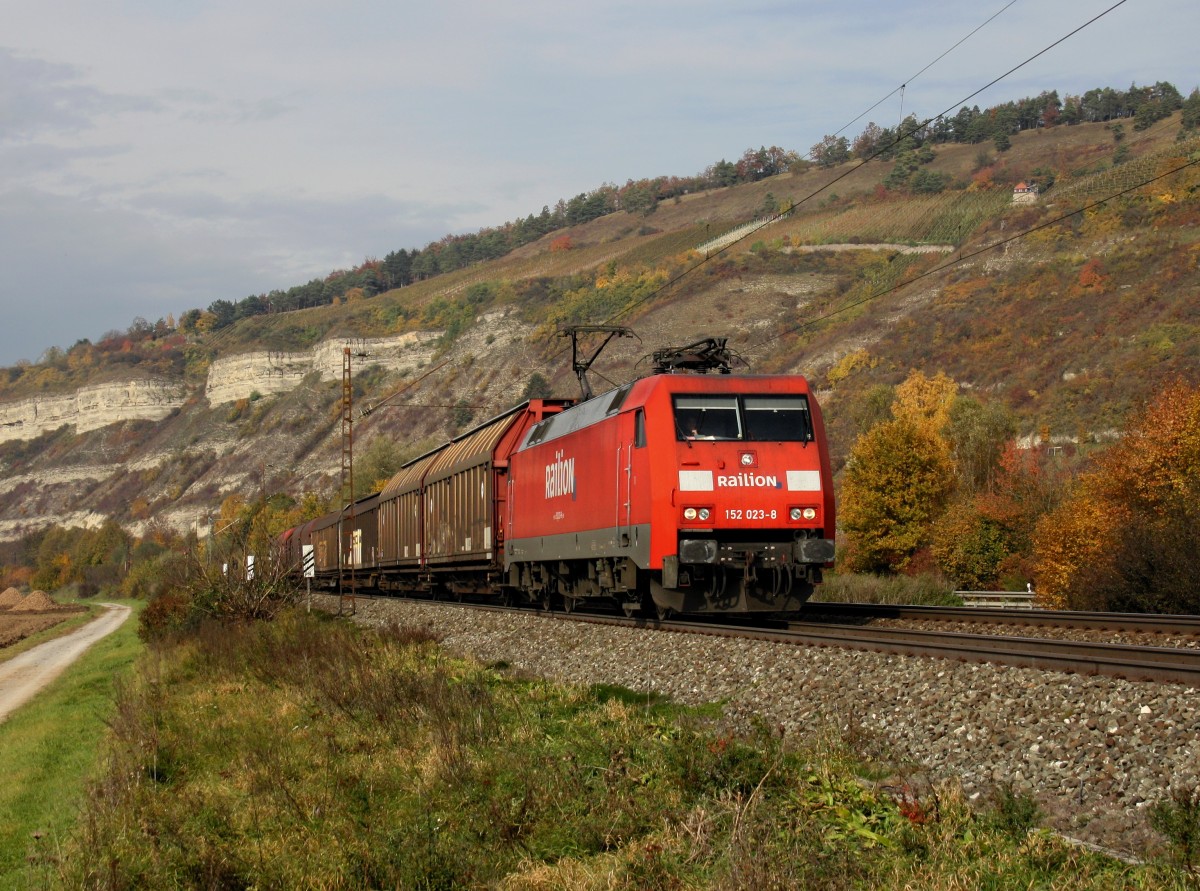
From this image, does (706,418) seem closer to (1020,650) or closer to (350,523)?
(1020,650)

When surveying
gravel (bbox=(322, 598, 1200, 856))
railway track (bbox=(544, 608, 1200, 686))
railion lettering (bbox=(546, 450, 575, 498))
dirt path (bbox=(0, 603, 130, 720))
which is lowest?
dirt path (bbox=(0, 603, 130, 720))

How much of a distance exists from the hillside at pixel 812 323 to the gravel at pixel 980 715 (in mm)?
33646

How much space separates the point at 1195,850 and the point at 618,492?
39.1 feet

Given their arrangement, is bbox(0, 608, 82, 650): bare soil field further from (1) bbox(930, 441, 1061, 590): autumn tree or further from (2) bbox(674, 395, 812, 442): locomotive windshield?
(2) bbox(674, 395, 812, 442): locomotive windshield

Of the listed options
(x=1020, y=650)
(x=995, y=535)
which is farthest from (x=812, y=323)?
(x=1020, y=650)

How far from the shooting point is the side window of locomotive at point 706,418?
1641cm

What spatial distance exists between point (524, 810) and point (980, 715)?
359 cm

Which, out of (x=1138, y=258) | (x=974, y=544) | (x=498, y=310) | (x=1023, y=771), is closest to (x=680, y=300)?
(x=498, y=310)

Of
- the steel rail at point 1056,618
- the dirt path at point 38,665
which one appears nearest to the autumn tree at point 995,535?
the steel rail at point 1056,618

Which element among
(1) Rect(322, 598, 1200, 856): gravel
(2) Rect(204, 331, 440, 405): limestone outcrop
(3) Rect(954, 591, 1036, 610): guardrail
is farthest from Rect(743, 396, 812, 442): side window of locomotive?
(2) Rect(204, 331, 440, 405): limestone outcrop

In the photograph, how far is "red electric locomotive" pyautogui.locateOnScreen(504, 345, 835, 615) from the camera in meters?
16.0

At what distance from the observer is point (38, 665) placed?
128 ft

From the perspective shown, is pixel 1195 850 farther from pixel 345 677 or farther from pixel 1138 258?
pixel 1138 258

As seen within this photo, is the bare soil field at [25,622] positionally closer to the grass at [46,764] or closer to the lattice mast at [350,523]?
the lattice mast at [350,523]
